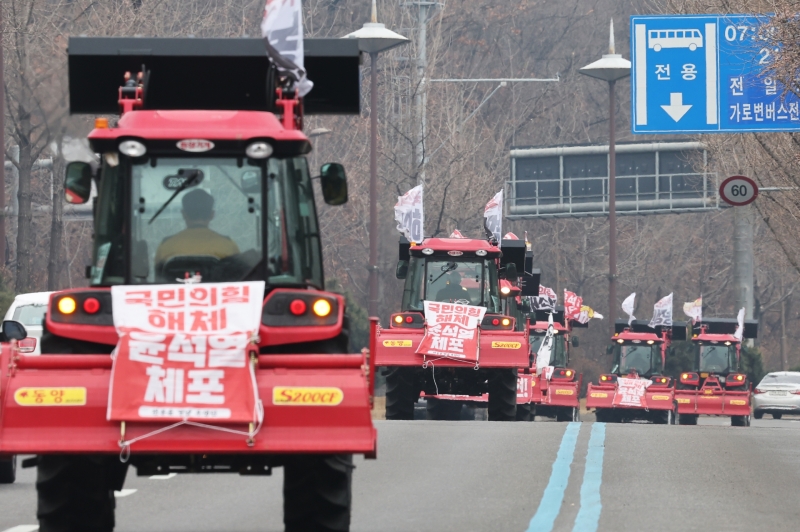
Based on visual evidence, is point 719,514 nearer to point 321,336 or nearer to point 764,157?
point 321,336

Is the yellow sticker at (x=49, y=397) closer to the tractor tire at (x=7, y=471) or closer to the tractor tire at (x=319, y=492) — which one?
the tractor tire at (x=319, y=492)

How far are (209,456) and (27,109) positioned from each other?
58.7 ft

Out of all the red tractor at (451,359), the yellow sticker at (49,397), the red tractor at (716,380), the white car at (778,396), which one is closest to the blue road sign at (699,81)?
the red tractor at (451,359)

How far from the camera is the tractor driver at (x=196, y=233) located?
31.6 ft

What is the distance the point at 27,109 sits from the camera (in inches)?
1015

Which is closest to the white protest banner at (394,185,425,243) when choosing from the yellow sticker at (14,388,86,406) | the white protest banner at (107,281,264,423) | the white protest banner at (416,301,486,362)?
the white protest banner at (416,301,486,362)

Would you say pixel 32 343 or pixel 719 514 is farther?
pixel 32 343

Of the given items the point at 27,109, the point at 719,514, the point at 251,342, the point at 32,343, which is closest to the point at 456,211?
the point at 27,109

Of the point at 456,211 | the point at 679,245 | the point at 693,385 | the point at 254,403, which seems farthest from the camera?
the point at 679,245

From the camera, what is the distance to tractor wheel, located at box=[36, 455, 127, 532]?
9227 mm

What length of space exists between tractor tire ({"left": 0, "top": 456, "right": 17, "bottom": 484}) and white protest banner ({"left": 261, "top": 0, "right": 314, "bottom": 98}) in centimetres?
483

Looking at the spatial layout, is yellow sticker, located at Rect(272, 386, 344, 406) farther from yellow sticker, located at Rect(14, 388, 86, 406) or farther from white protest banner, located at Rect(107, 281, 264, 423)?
yellow sticker, located at Rect(14, 388, 86, 406)

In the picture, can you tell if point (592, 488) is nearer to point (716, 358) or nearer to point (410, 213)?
point (410, 213)

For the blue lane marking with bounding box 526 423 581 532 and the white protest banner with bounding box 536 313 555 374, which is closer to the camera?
the blue lane marking with bounding box 526 423 581 532
